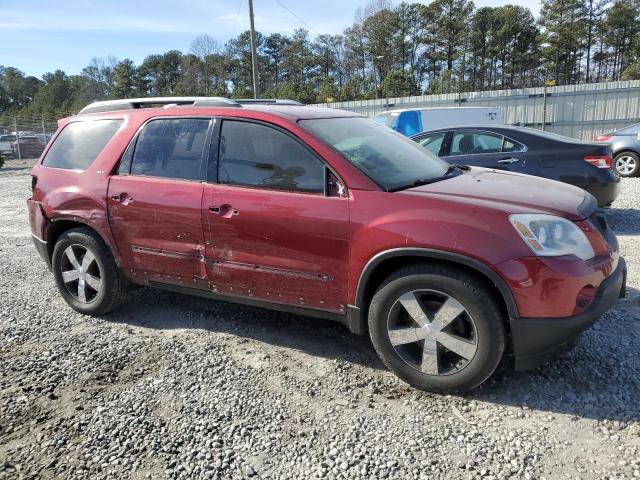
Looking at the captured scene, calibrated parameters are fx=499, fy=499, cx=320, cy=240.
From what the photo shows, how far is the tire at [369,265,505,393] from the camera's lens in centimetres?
278

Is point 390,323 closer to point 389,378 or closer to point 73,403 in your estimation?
point 389,378

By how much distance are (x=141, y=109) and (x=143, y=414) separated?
98.0 inches

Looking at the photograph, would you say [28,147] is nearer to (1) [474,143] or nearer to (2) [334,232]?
(1) [474,143]

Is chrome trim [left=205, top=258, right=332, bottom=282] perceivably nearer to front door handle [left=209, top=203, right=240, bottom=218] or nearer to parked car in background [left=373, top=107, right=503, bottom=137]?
front door handle [left=209, top=203, right=240, bottom=218]

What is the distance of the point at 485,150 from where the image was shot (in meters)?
7.18

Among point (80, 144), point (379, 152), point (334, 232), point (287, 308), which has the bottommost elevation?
point (287, 308)

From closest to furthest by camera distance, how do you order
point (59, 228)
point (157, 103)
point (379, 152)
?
point (379, 152) → point (157, 103) → point (59, 228)

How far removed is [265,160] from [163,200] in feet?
2.84

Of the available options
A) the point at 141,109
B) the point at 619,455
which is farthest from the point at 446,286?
the point at 141,109

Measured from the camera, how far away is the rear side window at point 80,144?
4.20 m

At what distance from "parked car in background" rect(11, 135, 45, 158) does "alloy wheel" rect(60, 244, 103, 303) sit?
→ 29.4 m

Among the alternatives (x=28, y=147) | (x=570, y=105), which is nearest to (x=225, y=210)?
(x=570, y=105)

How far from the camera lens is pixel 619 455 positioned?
2412mm

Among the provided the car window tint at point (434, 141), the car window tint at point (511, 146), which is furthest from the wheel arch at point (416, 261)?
the car window tint at point (434, 141)
